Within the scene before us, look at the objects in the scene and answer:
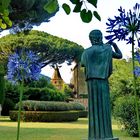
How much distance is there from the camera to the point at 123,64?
890 inches

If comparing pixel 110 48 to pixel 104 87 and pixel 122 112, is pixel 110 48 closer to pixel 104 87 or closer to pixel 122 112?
pixel 104 87

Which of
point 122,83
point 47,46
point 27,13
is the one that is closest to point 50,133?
point 122,83

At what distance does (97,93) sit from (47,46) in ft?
115

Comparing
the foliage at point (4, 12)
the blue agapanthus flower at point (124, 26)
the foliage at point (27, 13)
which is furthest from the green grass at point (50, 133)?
the foliage at point (4, 12)

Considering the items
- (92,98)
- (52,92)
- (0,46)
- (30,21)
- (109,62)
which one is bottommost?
(92,98)

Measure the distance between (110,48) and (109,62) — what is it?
0.23 meters

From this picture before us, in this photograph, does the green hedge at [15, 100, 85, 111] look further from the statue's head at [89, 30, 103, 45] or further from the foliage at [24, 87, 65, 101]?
the statue's head at [89, 30, 103, 45]

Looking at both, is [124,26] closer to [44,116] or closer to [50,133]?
[50,133]

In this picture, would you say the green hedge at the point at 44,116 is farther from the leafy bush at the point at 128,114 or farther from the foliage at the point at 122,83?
the leafy bush at the point at 128,114

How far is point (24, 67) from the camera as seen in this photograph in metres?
4.20

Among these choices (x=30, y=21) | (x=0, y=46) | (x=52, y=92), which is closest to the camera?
(x=30, y=21)

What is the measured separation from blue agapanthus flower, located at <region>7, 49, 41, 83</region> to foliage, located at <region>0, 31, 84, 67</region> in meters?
33.8

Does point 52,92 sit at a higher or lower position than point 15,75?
higher

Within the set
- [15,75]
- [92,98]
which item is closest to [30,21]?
[92,98]
